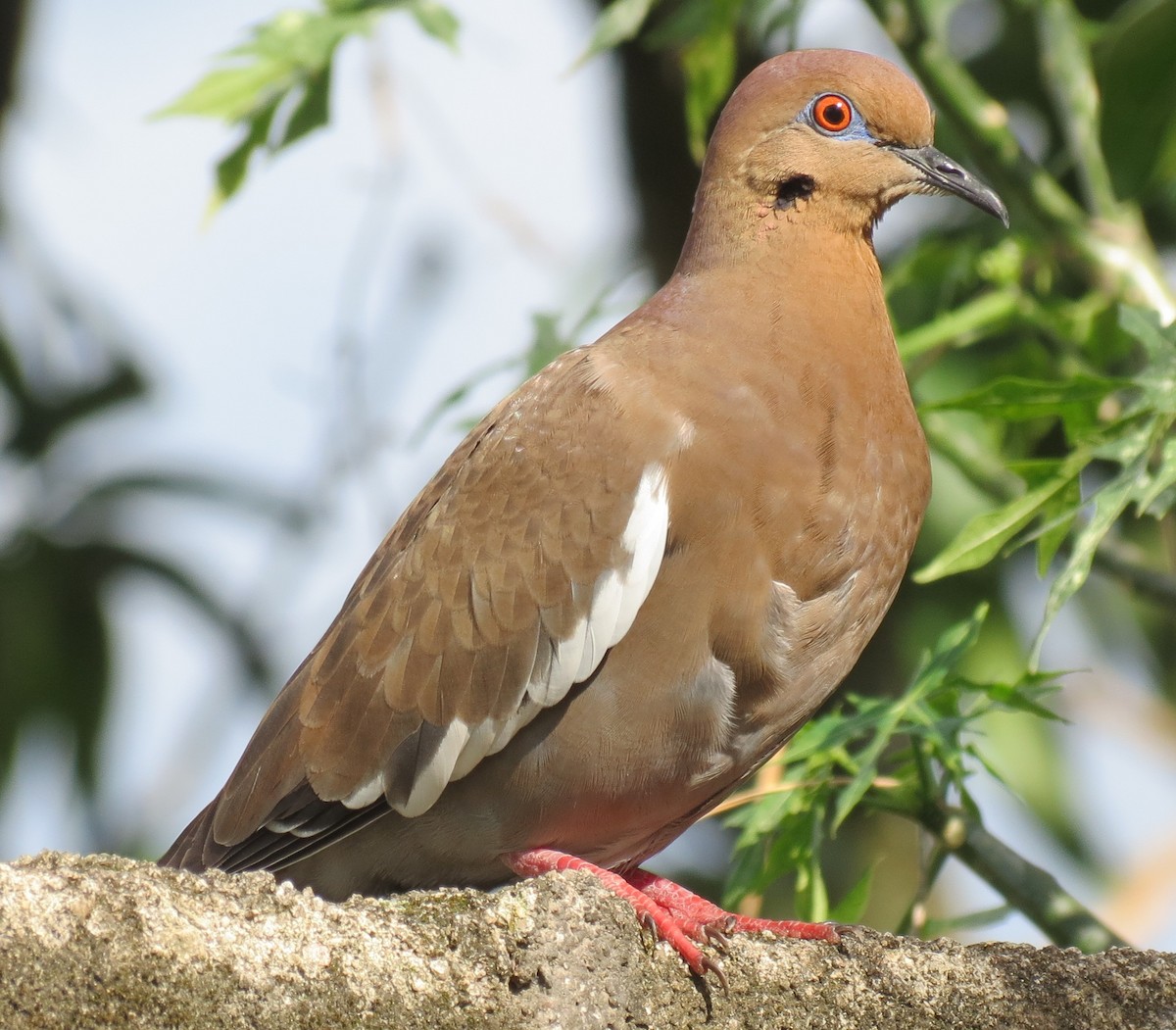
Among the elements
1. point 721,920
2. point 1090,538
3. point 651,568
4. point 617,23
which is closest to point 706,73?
point 617,23

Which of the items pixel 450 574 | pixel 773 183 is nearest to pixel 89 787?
pixel 450 574

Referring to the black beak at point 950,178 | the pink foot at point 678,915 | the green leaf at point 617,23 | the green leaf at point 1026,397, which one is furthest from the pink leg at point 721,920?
the green leaf at point 617,23

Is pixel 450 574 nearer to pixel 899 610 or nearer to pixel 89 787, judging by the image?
pixel 899 610

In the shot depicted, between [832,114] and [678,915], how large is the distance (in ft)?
5.85

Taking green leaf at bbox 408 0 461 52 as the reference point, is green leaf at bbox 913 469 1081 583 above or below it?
below

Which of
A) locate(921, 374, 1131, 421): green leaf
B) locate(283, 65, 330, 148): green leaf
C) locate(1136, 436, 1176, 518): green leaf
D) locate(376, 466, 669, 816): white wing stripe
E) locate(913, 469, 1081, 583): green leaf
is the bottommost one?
locate(376, 466, 669, 816): white wing stripe

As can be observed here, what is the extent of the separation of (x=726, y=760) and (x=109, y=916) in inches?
61.2

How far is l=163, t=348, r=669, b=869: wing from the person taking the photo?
124 inches

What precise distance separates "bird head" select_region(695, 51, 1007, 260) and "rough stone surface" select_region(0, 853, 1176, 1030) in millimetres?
1650

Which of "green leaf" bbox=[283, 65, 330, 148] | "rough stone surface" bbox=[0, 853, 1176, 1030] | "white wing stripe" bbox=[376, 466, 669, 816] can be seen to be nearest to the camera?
"rough stone surface" bbox=[0, 853, 1176, 1030]

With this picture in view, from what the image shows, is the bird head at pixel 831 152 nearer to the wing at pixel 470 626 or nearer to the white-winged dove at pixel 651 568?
the white-winged dove at pixel 651 568

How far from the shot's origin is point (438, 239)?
707 cm

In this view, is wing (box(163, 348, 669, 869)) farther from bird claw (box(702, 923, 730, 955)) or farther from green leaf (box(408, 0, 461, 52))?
green leaf (box(408, 0, 461, 52))

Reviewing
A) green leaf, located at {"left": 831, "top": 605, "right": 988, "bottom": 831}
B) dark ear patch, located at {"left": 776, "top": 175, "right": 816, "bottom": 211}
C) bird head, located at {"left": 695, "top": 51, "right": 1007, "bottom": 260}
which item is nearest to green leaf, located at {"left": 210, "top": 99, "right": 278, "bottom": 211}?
bird head, located at {"left": 695, "top": 51, "right": 1007, "bottom": 260}
